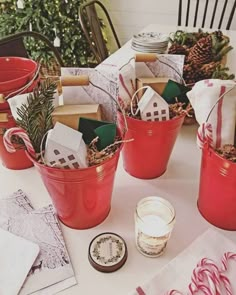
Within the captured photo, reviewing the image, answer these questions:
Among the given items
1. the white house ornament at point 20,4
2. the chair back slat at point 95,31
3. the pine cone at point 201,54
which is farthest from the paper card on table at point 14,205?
the white house ornament at point 20,4

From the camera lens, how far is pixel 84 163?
62 cm

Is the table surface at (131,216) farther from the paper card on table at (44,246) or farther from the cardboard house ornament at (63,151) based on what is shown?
the cardboard house ornament at (63,151)

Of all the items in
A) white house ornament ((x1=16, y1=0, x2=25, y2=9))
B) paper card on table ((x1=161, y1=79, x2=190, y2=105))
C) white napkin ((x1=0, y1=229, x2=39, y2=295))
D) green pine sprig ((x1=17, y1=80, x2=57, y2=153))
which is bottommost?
white napkin ((x1=0, y1=229, x2=39, y2=295))

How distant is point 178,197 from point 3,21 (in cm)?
243

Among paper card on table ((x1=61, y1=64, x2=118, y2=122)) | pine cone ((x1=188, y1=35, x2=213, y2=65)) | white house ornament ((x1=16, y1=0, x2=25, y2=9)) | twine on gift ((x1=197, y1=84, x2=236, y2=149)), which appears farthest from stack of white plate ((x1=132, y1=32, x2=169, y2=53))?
white house ornament ((x1=16, y1=0, x2=25, y2=9))

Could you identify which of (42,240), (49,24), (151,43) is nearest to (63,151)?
(42,240)

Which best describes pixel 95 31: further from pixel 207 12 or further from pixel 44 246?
pixel 44 246

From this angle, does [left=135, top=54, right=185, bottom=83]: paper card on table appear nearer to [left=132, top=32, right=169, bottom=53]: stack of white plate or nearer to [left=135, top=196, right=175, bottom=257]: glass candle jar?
[left=135, top=196, right=175, bottom=257]: glass candle jar

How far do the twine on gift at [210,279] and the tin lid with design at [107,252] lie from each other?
0.11 meters

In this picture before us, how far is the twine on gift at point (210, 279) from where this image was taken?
561mm

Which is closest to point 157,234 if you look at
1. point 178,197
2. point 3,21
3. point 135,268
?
point 135,268

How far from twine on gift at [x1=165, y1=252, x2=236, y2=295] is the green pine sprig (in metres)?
0.38

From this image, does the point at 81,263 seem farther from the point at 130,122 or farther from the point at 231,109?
the point at 231,109

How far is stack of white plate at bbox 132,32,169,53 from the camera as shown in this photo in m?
1.62
